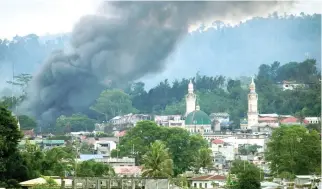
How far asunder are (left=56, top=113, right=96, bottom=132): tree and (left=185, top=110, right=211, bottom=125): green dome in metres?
6.07

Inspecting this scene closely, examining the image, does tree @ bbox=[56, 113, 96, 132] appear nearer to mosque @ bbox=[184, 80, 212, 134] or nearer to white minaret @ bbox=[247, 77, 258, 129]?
mosque @ bbox=[184, 80, 212, 134]

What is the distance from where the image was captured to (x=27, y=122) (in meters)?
61.6

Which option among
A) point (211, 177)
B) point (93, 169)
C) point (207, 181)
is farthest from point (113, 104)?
point (93, 169)

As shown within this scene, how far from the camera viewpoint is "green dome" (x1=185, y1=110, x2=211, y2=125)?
225 ft

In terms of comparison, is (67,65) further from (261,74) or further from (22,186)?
(22,186)

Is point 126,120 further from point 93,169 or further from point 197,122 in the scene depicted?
point 93,169

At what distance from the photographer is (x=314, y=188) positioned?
80.6 ft

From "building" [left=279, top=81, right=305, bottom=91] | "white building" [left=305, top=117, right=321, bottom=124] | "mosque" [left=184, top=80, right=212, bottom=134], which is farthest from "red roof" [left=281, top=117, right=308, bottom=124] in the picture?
"building" [left=279, top=81, right=305, bottom=91]

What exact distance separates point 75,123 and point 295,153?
3413 cm

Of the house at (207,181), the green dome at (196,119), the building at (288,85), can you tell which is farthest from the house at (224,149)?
the building at (288,85)

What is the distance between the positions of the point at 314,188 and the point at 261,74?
64.6m

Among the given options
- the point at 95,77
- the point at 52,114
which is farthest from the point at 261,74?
the point at 52,114

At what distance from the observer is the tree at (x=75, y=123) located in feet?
214

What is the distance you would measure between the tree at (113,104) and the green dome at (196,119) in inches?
280
